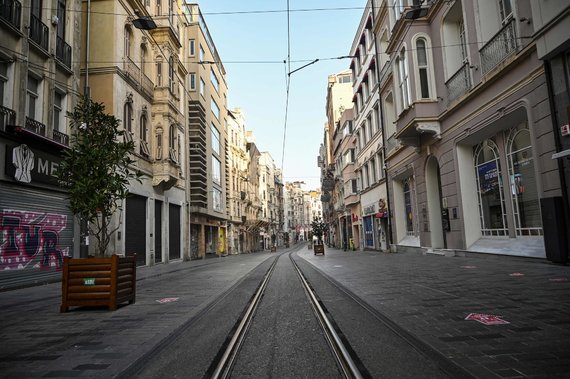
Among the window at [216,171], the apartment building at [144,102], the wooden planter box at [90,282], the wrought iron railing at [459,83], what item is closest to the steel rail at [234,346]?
the wooden planter box at [90,282]

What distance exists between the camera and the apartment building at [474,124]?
1101 centimetres

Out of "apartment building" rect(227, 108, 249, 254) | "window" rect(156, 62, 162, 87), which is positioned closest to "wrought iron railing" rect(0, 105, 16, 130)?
"window" rect(156, 62, 162, 87)

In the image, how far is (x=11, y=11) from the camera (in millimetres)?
12617

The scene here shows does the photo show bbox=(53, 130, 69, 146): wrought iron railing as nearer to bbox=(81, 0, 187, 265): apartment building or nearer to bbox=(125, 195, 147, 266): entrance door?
bbox=(81, 0, 187, 265): apartment building

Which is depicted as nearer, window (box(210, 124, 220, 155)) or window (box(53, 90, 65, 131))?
window (box(53, 90, 65, 131))

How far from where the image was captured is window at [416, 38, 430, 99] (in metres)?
18.0

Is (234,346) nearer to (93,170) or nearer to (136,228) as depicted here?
(93,170)

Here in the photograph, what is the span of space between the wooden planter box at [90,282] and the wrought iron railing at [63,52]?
435 inches

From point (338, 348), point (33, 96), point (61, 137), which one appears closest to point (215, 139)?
point (61, 137)

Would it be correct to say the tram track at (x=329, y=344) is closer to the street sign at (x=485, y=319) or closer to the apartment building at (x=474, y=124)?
the street sign at (x=485, y=319)

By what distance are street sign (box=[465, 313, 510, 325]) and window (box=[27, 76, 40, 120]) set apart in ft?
47.6

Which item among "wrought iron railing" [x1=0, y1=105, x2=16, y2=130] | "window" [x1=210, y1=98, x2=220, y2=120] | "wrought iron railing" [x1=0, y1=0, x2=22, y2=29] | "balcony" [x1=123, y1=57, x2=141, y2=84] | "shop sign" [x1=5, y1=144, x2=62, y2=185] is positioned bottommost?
"shop sign" [x1=5, y1=144, x2=62, y2=185]

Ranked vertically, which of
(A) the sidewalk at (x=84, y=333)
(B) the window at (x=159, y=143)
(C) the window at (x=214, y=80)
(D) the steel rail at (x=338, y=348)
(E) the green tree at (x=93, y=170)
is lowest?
(D) the steel rail at (x=338, y=348)

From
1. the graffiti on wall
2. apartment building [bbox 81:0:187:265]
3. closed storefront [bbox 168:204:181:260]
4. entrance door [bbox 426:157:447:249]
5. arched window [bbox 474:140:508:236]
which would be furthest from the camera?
closed storefront [bbox 168:204:181:260]
